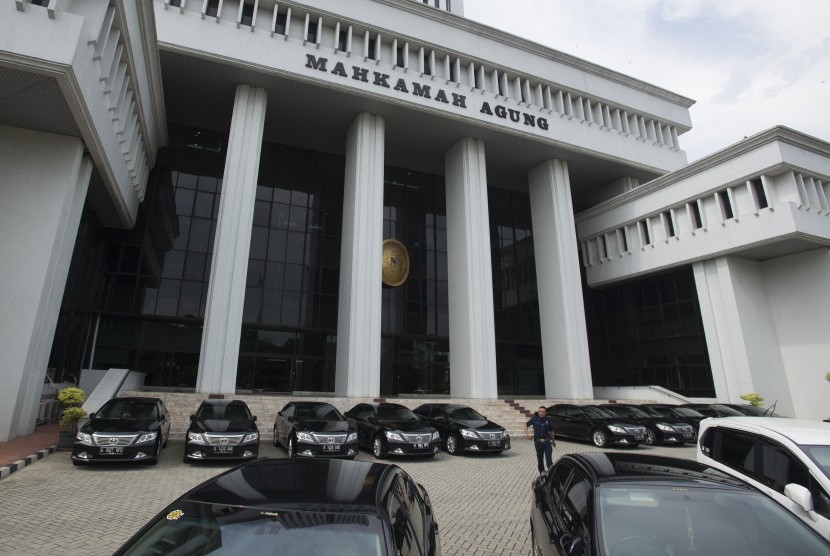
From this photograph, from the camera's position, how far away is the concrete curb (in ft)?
29.0

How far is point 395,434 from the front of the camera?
12078 mm

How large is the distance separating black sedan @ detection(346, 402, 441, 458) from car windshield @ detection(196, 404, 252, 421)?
136 inches

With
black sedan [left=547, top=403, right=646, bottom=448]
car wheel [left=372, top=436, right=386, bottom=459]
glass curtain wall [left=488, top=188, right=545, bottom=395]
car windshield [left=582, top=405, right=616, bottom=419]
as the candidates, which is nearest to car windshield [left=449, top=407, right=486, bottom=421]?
car wheel [left=372, top=436, right=386, bottom=459]

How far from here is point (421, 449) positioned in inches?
474

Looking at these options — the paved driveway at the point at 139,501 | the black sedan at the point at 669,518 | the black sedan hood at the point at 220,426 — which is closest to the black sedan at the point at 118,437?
the paved driveway at the point at 139,501

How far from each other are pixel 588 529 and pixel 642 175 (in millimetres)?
33083

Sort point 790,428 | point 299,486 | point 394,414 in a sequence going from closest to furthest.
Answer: point 299,486
point 790,428
point 394,414

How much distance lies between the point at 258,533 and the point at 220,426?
9925 millimetres

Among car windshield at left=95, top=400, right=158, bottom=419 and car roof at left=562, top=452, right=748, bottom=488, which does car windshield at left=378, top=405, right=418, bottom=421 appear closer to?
car windshield at left=95, top=400, right=158, bottom=419

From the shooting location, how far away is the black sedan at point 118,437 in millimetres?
9688

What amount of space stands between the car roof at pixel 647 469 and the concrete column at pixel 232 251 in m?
17.3

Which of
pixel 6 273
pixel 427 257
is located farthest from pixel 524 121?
pixel 6 273

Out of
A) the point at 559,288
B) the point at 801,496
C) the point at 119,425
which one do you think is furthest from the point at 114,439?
the point at 559,288

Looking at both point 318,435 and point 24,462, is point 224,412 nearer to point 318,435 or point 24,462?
point 318,435
